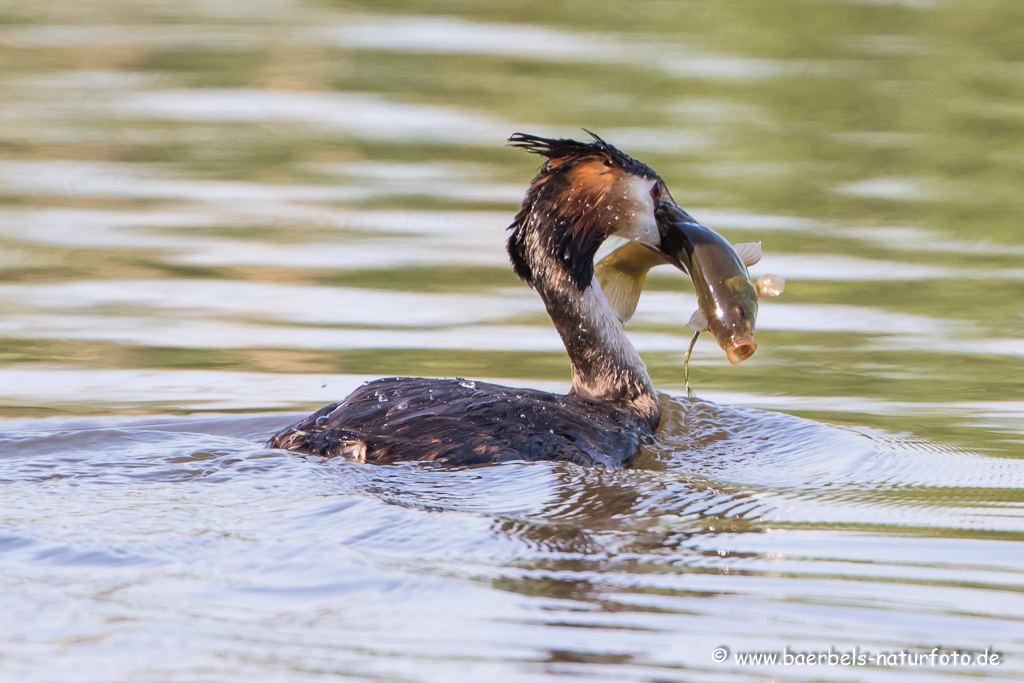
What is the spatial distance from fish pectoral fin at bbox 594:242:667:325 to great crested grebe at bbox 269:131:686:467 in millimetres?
175

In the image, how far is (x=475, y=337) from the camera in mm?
8852

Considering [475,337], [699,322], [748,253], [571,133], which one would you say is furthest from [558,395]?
[571,133]

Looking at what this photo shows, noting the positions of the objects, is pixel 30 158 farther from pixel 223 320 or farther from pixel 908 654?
pixel 908 654

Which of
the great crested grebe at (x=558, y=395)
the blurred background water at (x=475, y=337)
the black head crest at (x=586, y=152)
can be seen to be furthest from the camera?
the black head crest at (x=586, y=152)

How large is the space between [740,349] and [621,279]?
1.38 metres

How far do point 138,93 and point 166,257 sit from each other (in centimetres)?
531

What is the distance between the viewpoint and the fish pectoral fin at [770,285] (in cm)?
645

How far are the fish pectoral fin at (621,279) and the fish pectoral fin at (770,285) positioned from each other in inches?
43.7

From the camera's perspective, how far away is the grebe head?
695 centimetres

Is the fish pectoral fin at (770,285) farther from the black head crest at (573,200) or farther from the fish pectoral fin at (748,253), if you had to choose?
the black head crest at (573,200)

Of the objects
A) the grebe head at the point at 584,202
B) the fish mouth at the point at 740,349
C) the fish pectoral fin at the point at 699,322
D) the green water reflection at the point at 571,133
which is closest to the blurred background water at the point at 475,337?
the green water reflection at the point at 571,133

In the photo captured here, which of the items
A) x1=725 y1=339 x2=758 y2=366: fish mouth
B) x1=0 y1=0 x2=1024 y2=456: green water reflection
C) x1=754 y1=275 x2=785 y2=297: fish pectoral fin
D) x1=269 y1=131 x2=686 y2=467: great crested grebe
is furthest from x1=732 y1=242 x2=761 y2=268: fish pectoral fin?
x1=0 y1=0 x2=1024 y2=456: green water reflection

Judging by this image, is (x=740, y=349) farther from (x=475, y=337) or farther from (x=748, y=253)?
(x=475, y=337)

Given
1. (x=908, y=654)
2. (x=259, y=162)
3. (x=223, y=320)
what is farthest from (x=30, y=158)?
(x=908, y=654)
